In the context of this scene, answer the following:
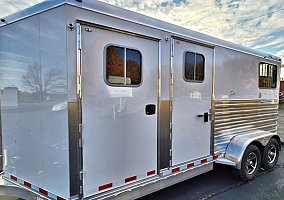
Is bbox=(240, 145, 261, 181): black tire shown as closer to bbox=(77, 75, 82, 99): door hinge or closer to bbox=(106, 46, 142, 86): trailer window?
bbox=(106, 46, 142, 86): trailer window

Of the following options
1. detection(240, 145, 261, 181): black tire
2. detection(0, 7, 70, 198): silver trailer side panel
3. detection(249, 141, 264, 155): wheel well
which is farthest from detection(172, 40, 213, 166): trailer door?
detection(0, 7, 70, 198): silver trailer side panel

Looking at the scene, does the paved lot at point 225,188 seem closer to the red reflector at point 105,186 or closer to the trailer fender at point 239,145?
the trailer fender at point 239,145

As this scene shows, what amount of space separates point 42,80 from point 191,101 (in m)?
2.06

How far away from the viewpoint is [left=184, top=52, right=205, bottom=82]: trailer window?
3.30 m

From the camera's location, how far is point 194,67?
341 cm

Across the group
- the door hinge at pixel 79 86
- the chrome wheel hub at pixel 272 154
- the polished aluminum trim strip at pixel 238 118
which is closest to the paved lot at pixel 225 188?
the chrome wheel hub at pixel 272 154

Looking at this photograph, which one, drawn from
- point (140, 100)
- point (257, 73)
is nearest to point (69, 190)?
point (140, 100)

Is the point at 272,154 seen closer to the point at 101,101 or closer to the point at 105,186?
the point at 105,186

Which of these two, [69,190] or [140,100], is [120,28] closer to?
[140,100]

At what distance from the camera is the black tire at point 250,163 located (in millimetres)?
4079

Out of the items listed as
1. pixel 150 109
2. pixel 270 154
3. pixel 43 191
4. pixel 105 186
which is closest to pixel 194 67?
pixel 150 109

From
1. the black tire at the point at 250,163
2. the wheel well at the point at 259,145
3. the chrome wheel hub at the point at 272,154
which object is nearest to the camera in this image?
the black tire at the point at 250,163

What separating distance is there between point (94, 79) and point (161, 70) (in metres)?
0.99

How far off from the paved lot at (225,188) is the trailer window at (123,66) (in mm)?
1938
